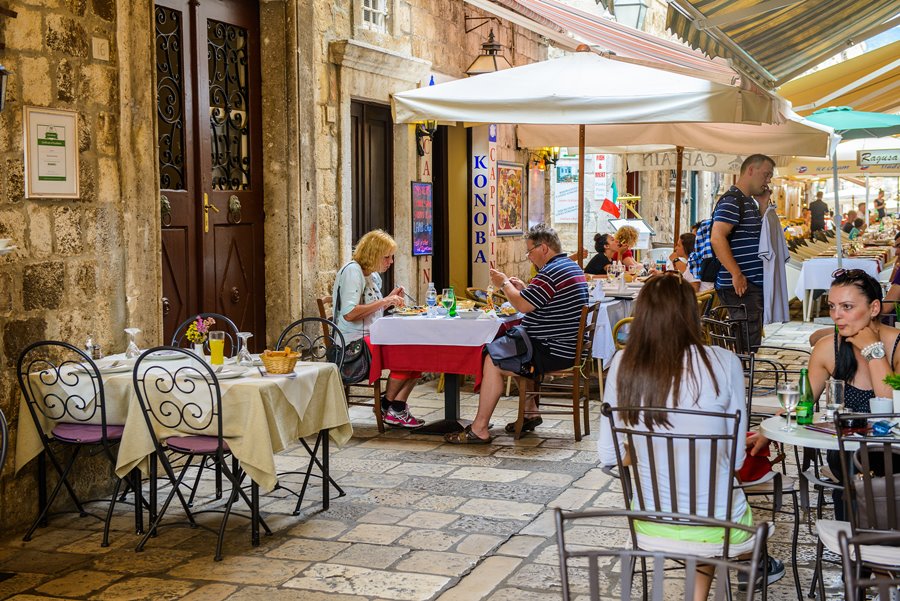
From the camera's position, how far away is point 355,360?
796 centimetres

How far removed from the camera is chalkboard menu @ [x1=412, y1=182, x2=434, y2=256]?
11.3 metres

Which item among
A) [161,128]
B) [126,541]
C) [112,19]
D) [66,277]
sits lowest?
[126,541]

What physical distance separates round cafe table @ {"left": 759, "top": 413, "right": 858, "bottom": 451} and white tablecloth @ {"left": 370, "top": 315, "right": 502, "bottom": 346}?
3.69 meters

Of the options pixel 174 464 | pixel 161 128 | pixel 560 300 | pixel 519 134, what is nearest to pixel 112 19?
pixel 161 128

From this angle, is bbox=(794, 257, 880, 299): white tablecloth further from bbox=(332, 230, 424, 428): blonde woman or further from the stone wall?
the stone wall

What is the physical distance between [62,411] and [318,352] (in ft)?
11.4

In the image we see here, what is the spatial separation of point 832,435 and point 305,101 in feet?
19.7

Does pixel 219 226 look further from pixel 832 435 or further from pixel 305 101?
pixel 832 435

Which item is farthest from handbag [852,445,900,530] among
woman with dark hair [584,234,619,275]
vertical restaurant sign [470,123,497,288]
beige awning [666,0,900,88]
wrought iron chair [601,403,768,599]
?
vertical restaurant sign [470,123,497,288]

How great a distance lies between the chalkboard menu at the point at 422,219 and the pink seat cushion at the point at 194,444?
6055 mm

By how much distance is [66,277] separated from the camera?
6184 mm

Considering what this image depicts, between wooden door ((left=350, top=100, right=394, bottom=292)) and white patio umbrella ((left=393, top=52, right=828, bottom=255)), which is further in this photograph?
wooden door ((left=350, top=100, right=394, bottom=292))

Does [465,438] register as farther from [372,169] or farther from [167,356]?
[372,169]

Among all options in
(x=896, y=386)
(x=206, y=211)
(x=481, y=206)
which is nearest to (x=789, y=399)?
(x=896, y=386)
